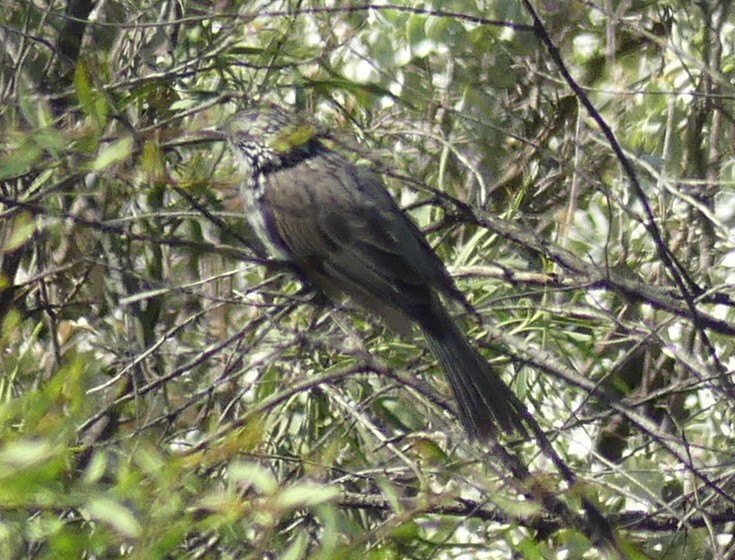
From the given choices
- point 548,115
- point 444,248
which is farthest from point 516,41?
point 444,248

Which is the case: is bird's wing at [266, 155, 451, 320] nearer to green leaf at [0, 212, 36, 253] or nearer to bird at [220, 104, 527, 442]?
bird at [220, 104, 527, 442]

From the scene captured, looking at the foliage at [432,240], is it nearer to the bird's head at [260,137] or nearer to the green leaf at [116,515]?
the bird's head at [260,137]

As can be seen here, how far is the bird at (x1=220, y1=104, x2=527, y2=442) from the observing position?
4.47 meters

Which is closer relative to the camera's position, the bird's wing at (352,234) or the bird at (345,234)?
the bird at (345,234)

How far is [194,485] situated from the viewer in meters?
2.93

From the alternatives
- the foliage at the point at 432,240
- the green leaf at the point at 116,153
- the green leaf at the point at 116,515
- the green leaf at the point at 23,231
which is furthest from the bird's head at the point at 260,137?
the green leaf at the point at 116,515

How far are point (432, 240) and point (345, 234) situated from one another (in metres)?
0.48

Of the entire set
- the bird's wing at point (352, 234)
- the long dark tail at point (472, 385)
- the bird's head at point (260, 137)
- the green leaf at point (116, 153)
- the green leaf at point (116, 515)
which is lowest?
the long dark tail at point (472, 385)

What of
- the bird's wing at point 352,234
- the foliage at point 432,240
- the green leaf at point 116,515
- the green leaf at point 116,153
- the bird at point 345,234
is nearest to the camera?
the green leaf at point 116,515

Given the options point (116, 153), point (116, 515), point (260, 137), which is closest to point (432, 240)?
point (260, 137)

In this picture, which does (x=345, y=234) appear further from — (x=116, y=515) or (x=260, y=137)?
(x=116, y=515)

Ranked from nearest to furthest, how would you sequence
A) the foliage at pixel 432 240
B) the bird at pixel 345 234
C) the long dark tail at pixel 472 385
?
1. the foliage at pixel 432 240
2. the long dark tail at pixel 472 385
3. the bird at pixel 345 234

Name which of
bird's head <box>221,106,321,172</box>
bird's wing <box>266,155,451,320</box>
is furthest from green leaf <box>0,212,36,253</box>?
bird's wing <box>266,155,451,320</box>

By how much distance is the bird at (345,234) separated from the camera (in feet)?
14.7
